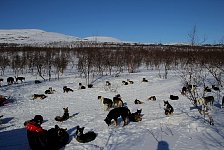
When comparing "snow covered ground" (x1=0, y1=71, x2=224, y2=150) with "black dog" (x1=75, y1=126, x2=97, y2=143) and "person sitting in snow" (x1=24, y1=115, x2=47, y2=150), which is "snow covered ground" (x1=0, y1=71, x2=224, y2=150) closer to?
"black dog" (x1=75, y1=126, x2=97, y2=143)

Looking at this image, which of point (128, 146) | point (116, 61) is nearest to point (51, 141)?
point (128, 146)

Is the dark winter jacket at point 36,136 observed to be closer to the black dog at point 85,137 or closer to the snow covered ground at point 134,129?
the snow covered ground at point 134,129

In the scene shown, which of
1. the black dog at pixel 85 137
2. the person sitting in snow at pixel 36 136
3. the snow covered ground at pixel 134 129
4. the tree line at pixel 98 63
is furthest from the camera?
the tree line at pixel 98 63

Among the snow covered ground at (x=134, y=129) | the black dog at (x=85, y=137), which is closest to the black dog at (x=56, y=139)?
the snow covered ground at (x=134, y=129)

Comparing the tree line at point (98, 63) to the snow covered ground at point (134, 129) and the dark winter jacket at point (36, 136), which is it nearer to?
the snow covered ground at point (134, 129)

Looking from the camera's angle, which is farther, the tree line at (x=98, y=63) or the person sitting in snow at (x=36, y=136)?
the tree line at (x=98, y=63)

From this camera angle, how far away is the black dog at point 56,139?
10.6 metres

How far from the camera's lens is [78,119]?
1606cm

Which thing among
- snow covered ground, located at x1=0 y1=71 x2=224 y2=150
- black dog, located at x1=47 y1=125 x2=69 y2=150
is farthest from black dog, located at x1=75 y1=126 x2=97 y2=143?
black dog, located at x1=47 y1=125 x2=69 y2=150

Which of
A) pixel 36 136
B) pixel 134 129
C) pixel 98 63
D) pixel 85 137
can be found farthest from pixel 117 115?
pixel 98 63

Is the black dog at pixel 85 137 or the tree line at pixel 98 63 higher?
the tree line at pixel 98 63

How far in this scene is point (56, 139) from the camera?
1084 centimetres

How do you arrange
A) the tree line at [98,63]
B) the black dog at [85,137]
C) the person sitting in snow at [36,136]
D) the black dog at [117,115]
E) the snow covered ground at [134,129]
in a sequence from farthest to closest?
the tree line at [98,63]
the black dog at [117,115]
the black dog at [85,137]
the snow covered ground at [134,129]
the person sitting in snow at [36,136]

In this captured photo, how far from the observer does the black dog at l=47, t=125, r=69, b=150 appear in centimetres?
1059
